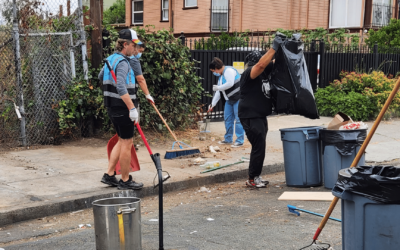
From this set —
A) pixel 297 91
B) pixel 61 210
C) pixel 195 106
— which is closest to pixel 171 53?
pixel 195 106

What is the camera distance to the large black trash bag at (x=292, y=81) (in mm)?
6426

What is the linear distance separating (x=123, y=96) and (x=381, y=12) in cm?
2003

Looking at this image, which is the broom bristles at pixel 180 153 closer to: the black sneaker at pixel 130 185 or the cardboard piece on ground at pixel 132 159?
the cardboard piece on ground at pixel 132 159

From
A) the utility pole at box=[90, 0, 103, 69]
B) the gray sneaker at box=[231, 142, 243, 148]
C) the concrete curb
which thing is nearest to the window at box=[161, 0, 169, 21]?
the utility pole at box=[90, 0, 103, 69]

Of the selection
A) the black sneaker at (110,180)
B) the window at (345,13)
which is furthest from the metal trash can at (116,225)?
the window at (345,13)

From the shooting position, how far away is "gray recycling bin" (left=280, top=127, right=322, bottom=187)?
7008 mm

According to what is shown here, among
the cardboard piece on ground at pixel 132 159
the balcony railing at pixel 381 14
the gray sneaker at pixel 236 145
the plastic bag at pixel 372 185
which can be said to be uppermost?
the balcony railing at pixel 381 14

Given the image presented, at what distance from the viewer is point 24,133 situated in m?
9.15

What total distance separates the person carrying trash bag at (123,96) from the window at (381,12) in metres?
19.1

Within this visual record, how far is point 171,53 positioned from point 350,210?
762 cm

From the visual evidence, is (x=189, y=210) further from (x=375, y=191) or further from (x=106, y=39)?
(x=106, y=39)

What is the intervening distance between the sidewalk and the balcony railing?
1369 centimetres

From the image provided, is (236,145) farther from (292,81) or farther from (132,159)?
(292,81)

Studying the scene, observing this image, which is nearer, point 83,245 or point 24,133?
point 83,245
